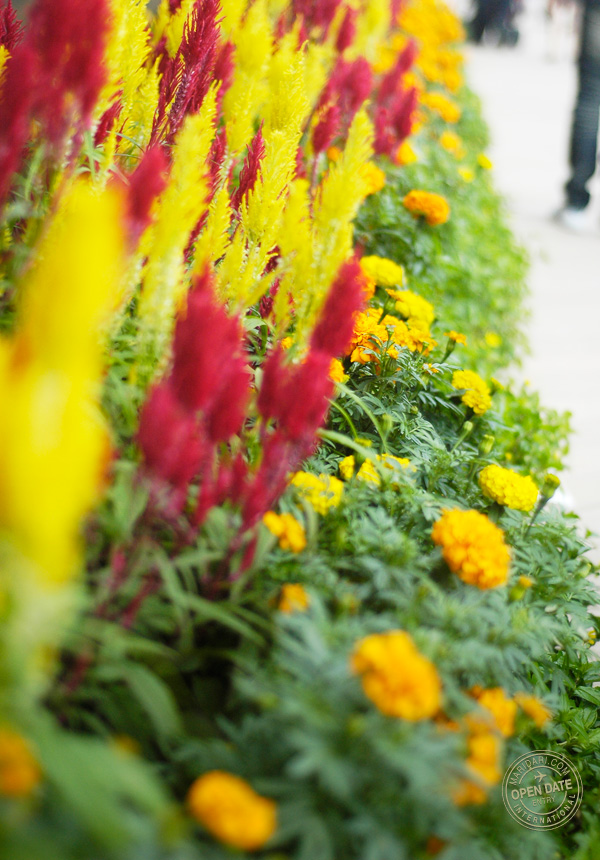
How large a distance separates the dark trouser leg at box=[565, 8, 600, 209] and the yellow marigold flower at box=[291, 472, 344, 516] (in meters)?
4.29

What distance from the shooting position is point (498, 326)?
3232mm

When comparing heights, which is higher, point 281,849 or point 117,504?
point 117,504

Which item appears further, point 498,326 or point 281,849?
point 498,326

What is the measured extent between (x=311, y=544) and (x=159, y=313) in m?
0.44

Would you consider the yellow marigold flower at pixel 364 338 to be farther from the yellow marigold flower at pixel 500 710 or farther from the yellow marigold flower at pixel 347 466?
the yellow marigold flower at pixel 500 710

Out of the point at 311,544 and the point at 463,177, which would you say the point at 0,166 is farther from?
the point at 463,177

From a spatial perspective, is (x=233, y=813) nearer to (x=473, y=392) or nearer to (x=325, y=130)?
(x=473, y=392)

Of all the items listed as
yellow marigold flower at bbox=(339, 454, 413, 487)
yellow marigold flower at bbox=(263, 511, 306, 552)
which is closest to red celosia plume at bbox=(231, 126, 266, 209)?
yellow marigold flower at bbox=(339, 454, 413, 487)

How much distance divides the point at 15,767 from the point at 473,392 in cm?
139

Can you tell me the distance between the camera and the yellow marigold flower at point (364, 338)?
1644 millimetres

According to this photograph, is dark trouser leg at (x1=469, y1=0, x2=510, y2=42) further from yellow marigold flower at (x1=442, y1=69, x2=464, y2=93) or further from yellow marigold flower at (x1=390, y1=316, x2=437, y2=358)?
yellow marigold flower at (x1=390, y1=316, x2=437, y2=358)

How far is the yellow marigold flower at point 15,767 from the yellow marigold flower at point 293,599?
1.31 ft

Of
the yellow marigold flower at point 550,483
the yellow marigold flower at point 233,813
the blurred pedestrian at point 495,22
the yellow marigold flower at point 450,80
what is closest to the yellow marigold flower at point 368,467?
the yellow marigold flower at point 550,483

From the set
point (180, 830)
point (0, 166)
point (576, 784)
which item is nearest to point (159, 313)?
point (0, 166)
